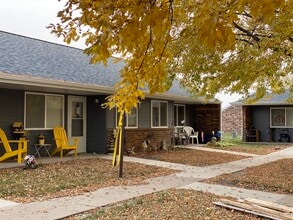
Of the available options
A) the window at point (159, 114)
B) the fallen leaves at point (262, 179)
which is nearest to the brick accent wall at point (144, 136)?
the window at point (159, 114)

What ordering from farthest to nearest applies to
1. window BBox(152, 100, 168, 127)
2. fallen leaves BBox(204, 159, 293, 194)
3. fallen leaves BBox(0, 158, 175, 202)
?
window BBox(152, 100, 168, 127)
fallen leaves BBox(204, 159, 293, 194)
fallen leaves BBox(0, 158, 175, 202)

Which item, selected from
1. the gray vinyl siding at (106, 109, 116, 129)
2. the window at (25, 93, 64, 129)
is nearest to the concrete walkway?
the gray vinyl siding at (106, 109, 116, 129)

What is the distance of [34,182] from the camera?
8.30 m

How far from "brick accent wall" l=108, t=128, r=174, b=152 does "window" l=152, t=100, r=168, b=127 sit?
29cm

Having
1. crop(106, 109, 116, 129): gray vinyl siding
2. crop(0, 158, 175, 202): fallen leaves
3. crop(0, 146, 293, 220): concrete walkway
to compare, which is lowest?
crop(0, 146, 293, 220): concrete walkway

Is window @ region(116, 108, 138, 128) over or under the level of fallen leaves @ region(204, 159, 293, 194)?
over

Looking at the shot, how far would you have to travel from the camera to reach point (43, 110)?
510 inches

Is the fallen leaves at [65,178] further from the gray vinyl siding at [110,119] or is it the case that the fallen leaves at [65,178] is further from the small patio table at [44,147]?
the gray vinyl siding at [110,119]

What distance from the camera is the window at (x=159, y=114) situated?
17062 mm

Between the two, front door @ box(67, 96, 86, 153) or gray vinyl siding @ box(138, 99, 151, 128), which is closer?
front door @ box(67, 96, 86, 153)

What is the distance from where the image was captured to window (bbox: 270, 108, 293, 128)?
2461 centimetres

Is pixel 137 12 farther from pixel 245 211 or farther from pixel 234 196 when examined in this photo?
pixel 234 196

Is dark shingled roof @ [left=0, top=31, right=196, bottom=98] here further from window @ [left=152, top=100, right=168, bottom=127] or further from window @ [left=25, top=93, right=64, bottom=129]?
window @ [left=152, top=100, right=168, bottom=127]

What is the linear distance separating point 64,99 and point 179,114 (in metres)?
9.20
